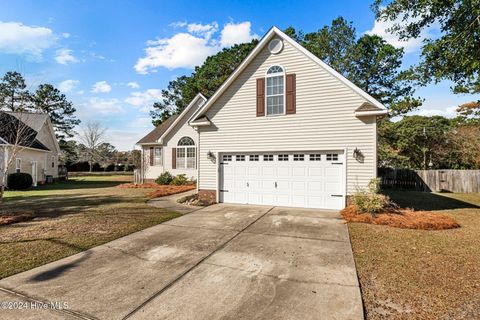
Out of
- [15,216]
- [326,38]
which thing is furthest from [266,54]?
[326,38]

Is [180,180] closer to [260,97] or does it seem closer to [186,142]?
[186,142]

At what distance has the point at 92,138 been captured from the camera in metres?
47.9

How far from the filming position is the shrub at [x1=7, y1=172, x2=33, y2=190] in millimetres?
17469

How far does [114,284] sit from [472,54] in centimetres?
1376

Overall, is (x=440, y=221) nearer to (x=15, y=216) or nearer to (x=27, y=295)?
(x=27, y=295)

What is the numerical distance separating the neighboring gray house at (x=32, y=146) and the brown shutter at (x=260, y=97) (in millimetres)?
15666

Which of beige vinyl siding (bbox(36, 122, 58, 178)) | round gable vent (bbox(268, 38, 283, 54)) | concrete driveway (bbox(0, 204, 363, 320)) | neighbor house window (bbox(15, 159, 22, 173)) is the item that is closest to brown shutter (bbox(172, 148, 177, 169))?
round gable vent (bbox(268, 38, 283, 54))

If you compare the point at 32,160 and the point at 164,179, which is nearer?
the point at 164,179

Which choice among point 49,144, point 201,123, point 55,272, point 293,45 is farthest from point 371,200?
point 49,144

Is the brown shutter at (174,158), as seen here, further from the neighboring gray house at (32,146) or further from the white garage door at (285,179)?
the neighboring gray house at (32,146)

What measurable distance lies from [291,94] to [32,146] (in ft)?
72.9

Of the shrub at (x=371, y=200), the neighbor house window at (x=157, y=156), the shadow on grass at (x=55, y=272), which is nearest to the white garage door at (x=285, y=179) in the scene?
the shrub at (x=371, y=200)

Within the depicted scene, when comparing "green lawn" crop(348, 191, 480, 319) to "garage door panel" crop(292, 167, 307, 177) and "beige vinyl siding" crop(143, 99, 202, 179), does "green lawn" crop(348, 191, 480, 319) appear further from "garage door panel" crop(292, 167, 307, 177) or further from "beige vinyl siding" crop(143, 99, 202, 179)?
"beige vinyl siding" crop(143, 99, 202, 179)

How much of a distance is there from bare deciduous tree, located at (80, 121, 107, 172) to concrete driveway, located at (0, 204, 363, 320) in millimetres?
49376
